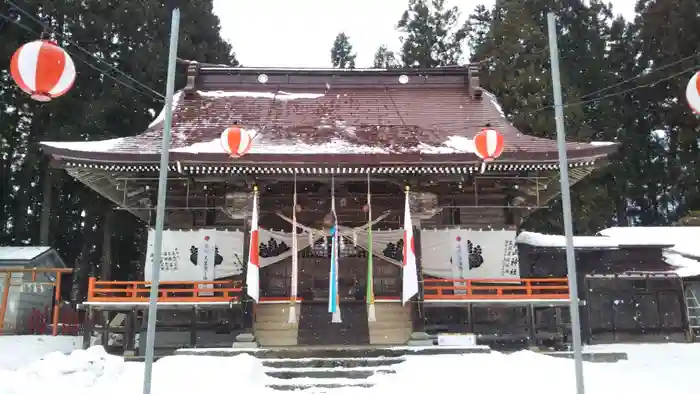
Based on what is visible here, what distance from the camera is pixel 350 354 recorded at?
10555 millimetres

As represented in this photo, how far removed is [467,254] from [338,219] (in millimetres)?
3237

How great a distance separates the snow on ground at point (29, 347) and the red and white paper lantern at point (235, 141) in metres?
5.93

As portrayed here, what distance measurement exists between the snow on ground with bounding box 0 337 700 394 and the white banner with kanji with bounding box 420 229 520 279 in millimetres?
3211

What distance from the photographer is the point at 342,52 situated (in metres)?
43.7

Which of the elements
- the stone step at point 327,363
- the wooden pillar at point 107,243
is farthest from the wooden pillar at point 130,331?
the wooden pillar at point 107,243

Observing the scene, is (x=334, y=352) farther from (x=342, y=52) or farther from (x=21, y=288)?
(x=342, y=52)

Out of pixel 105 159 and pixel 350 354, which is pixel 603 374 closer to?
pixel 350 354

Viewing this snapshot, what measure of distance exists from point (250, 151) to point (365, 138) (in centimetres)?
292

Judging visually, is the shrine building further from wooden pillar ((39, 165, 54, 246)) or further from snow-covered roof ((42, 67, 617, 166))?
wooden pillar ((39, 165, 54, 246))

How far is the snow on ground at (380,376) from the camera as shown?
9023mm

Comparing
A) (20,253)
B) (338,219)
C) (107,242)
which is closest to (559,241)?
(338,219)

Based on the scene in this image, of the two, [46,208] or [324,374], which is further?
[46,208]

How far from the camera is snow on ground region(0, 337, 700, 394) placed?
9023 mm

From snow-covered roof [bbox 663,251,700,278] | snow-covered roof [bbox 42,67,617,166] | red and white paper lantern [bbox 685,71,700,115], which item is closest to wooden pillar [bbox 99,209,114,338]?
snow-covered roof [bbox 42,67,617,166]
